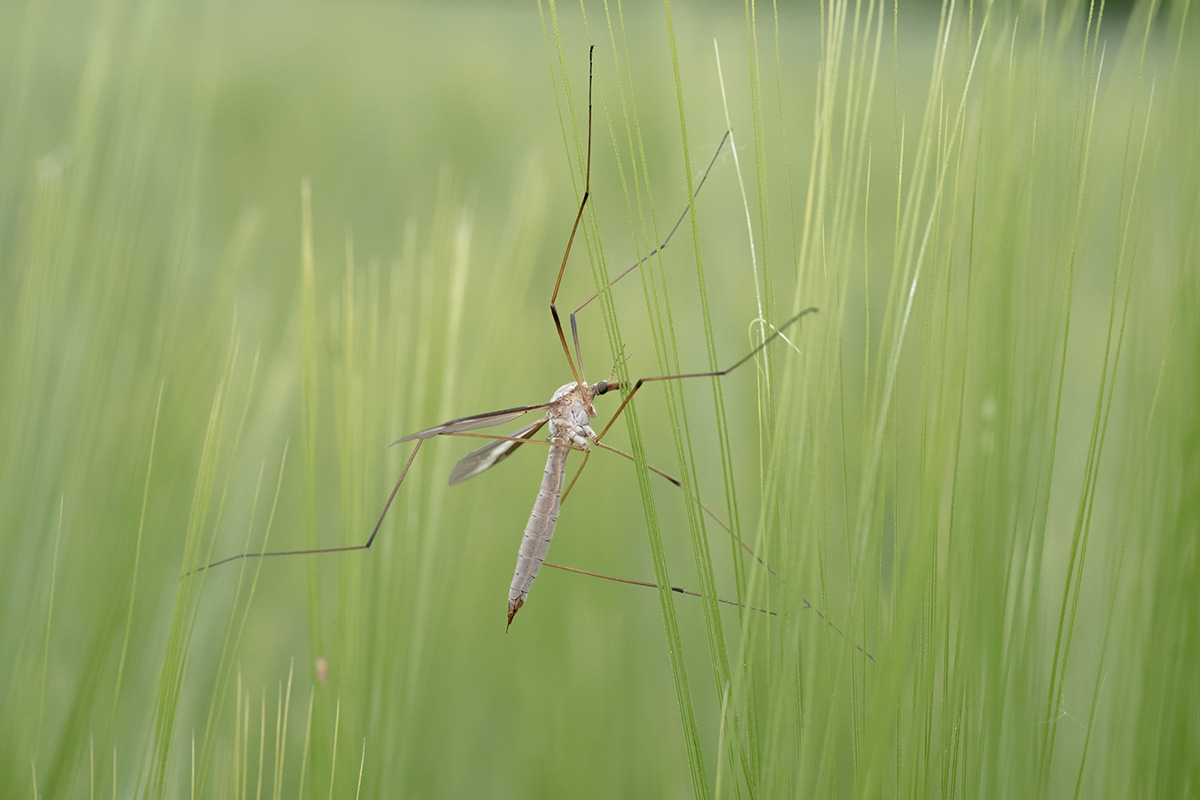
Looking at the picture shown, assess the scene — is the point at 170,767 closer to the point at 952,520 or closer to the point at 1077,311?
the point at 952,520

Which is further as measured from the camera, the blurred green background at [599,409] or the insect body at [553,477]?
the insect body at [553,477]

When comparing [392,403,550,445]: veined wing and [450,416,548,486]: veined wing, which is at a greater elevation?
[392,403,550,445]: veined wing

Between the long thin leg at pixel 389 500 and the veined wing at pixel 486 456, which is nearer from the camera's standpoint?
the long thin leg at pixel 389 500

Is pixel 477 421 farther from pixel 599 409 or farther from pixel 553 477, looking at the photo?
pixel 599 409

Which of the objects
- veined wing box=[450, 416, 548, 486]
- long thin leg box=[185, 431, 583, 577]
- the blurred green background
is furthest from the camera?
veined wing box=[450, 416, 548, 486]

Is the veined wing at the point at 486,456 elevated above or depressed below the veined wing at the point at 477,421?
below

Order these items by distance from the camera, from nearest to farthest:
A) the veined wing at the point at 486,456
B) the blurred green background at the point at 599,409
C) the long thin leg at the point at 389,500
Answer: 1. the blurred green background at the point at 599,409
2. the long thin leg at the point at 389,500
3. the veined wing at the point at 486,456

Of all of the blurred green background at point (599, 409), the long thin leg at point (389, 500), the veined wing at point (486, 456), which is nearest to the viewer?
the blurred green background at point (599, 409)
